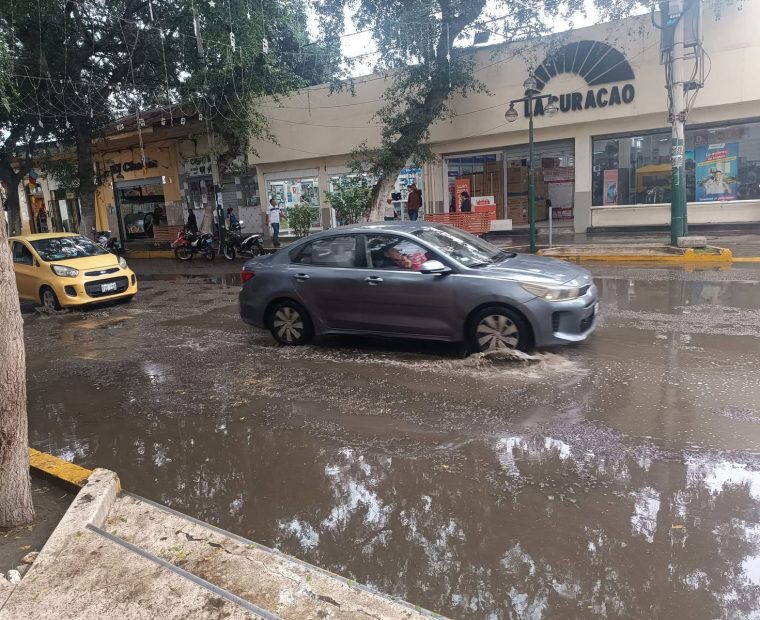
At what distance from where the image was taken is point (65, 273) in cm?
1141

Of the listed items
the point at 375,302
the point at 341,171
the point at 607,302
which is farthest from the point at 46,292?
the point at 341,171

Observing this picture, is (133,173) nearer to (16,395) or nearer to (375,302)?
(375,302)

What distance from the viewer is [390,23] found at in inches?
653

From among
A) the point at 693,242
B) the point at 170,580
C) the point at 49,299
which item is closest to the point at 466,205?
the point at 693,242

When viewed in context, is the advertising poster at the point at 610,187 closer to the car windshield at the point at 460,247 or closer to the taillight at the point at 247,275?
the car windshield at the point at 460,247

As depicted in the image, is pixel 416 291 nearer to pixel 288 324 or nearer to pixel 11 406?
pixel 288 324

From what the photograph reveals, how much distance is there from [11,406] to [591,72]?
58.8 feet

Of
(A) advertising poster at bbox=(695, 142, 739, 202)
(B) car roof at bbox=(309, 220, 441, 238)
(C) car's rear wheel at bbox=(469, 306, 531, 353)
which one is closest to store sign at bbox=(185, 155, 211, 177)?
(A) advertising poster at bbox=(695, 142, 739, 202)

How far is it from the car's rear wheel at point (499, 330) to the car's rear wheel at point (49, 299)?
28.6ft

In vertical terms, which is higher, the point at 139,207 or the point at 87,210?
the point at 139,207

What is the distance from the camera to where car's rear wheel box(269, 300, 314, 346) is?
7594 millimetres

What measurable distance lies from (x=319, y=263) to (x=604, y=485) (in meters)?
4.49

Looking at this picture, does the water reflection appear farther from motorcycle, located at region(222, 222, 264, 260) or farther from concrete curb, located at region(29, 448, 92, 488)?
motorcycle, located at region(222, 222, 264, 260)

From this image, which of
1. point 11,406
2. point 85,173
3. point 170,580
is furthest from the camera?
point 85,173
